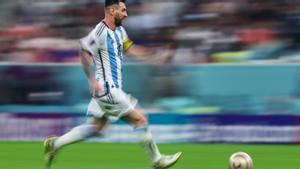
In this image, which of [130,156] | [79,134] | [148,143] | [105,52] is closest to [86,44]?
[105,52]

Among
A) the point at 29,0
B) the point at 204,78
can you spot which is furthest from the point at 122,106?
the point at 29,0

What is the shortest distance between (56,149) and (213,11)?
593 cm

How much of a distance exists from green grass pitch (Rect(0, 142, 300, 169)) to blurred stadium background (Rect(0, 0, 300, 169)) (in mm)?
45

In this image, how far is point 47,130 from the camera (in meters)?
14.6

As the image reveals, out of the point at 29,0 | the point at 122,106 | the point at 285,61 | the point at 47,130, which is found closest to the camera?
the point at 122,106

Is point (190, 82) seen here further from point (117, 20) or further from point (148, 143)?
point (148, 143)

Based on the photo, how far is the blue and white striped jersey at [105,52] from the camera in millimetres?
9625

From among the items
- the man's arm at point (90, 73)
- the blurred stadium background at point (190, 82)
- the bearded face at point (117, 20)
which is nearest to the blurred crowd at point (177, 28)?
the blurred stadium background at point (190, 82)

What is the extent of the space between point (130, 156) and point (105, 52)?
2684 millimetres

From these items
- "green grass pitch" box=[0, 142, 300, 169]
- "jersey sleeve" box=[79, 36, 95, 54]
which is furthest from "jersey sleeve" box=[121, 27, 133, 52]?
"green grass pitch" box=[0, 142, 300, 169]

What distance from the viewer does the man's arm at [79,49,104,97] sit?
31.0 feet

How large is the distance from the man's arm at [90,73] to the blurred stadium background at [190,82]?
3.24 m

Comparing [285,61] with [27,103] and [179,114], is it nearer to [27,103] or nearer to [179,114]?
[179,114]

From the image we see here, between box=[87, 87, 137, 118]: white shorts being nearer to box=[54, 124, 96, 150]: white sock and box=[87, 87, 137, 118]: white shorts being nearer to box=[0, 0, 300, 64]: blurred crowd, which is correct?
box=[54, 124, 96, 150]: white sock
